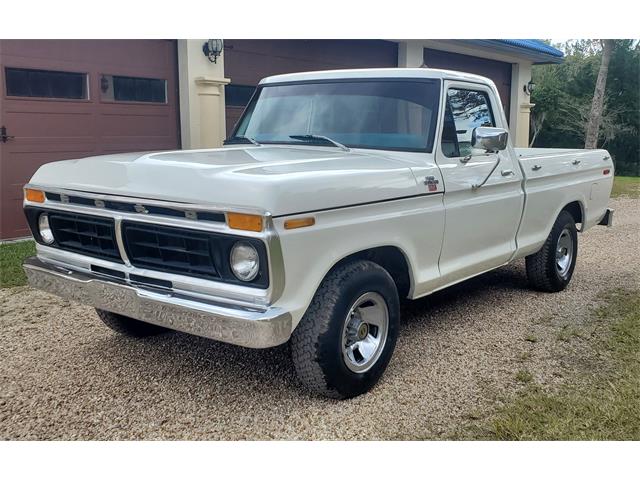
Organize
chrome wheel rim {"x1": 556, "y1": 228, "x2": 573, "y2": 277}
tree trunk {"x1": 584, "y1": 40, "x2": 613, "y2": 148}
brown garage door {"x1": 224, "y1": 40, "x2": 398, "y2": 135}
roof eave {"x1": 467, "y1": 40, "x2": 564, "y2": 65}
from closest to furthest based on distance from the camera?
chrome wheel rim {"x1": 556, "y1": 228, "x2": 573, "y2": 277}
brown garage door {"x1": 224, "y1": 40, "x2": 398, "y2": 135}
roof eave {"x1": 467, "y1": 40, "x2": 564, "y2": 65}
tree trunk {"x1": 584, "y1": 40, "x2": 613, "y2": 148}

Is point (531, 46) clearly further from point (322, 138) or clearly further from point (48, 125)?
point (322, 138)

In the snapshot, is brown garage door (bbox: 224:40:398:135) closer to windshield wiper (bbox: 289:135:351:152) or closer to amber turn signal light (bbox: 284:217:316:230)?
windshield wiper (bbox: 289:135:351:152)

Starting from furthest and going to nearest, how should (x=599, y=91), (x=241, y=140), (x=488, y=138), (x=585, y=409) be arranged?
(x=599, y=91)
(x=241, y=140)
(x=488, y=138)
(x=585, y=409)

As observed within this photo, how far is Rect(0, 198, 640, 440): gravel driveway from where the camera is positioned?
3.38 meters

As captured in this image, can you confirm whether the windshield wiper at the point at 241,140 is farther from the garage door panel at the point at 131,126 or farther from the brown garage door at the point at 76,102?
the garage door panel at the point at 131,126

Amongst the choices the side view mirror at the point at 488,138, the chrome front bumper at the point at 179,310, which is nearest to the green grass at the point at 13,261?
the chrome front bumper at the point at 179,310

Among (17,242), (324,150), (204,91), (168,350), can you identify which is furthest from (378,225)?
(204,91)

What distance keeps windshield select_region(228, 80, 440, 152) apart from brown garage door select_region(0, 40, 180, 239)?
456 centimetres

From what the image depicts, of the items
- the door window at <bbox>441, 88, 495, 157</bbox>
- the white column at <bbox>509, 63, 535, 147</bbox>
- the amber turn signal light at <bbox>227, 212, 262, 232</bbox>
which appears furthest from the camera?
the white column at <bbox>509, 63, 535, 147</bbox>

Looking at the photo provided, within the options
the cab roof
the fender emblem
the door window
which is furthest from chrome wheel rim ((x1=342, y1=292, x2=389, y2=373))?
the cab roof

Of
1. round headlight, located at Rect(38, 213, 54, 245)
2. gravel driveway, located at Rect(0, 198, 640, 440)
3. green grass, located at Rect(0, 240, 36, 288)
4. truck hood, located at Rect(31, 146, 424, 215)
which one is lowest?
green grass, located at Rect(0, 240, 36, 288)

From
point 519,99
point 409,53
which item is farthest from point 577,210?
point 519,99

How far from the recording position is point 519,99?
1806 cm

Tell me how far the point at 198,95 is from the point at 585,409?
7.66 m
